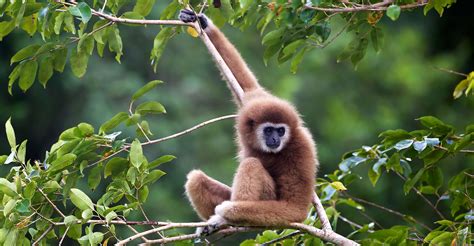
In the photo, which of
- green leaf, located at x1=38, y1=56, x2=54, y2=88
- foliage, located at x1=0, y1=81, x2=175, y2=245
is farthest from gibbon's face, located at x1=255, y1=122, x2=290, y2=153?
green leaf, located at x1=38, y1=56, x2=54, y2=88

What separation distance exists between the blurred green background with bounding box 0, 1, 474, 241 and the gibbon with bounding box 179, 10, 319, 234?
9619mm

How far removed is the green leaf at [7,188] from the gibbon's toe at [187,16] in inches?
88.9

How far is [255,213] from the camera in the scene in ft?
18.6

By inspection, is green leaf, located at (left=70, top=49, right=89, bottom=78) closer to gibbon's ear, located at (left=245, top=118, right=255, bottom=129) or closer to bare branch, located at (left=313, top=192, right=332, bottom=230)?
gibbon's ear, located at (left=245, top=118, right=255, bottom=129)

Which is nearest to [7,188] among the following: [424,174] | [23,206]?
[23,206]

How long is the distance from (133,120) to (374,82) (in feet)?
50.6

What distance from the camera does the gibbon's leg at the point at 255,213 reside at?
5645mm

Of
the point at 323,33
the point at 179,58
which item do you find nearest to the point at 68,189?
the point at 323,33

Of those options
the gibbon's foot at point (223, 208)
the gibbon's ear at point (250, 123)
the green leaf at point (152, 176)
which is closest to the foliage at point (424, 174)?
the gibbon's foot at point (223, 208)

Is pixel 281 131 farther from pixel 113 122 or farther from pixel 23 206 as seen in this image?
pixel 23 206

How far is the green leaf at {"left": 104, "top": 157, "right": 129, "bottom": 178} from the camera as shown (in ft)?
16.5

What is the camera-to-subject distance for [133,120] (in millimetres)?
5039

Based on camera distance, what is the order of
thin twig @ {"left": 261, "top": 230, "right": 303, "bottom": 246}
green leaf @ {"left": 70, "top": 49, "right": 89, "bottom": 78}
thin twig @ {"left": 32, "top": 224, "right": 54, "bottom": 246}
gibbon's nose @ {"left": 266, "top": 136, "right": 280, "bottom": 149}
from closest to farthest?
thin twig @ {"left": 32, "top": 224, "right": 54, "bottom": 246} < thin twig @ {"left": 261, "top": 230, "right": 303, "bottom": 246} < green leaf @ {"left": 70, "top": 49, "right": 89, "bottom": 78} < gibbon's nose @ {"left": 266, "top": 136, "right": 280, "bottom": 149}

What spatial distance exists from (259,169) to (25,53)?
1.78 meters
